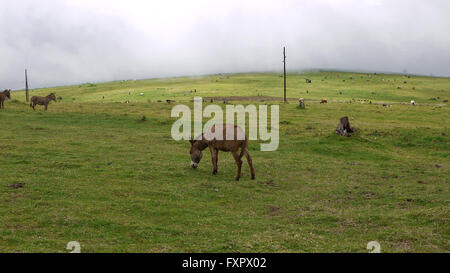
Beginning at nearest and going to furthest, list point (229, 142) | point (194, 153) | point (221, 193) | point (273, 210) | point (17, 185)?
point (273, 210) < point (17, 185) < point (221, 193) < point (229, 142) < point (194, 153)

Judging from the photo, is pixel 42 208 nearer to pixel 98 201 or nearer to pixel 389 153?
pixel 98 201

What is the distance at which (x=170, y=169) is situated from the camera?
18375 mm

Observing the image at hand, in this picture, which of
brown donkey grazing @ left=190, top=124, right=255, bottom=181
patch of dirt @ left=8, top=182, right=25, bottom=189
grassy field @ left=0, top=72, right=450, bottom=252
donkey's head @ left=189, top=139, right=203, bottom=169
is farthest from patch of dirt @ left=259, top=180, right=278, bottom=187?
patch of dirt @ left=8, top=182, right=25, bottom=189

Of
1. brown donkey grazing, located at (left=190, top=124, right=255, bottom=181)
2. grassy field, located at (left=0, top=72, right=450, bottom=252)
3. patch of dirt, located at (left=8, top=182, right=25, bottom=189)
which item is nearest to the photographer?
grassy field, located at (left=0, top=72, right=450, bottom=252)

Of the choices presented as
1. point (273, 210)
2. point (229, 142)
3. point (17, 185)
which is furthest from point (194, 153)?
point (17, 185)

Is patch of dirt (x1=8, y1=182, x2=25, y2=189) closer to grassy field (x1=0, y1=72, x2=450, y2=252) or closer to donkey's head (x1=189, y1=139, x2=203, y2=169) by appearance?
grassy field (x1=0, y1=72, x2=450, y2=252)

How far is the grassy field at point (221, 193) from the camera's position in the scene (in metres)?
10.1

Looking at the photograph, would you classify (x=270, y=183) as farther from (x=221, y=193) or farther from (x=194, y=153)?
(x=194, y=153)

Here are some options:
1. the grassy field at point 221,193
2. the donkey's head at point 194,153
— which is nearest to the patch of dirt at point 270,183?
the grassy field at point 221,193

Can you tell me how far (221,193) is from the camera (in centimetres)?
1497

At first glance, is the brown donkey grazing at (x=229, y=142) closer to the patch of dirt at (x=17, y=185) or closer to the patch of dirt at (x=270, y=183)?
the patch of dirt at (x=270, y=183)

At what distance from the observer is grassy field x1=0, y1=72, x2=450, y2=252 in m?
10.1

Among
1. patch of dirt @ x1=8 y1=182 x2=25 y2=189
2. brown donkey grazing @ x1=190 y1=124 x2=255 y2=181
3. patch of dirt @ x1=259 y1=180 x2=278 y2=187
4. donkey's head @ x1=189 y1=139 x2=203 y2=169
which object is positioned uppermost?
brown donkey grazing @ x1=190 y1=124 x2=255 y2=181

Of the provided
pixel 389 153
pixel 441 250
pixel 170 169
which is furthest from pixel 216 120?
pixel 441 250
